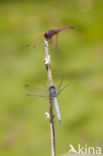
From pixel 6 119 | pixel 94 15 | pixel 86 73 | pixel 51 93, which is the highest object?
pixel 94 15

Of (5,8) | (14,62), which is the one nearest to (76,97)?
(14,62)

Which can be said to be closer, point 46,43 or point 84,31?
point 46,43

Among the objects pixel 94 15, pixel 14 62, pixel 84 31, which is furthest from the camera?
pixel 94 15

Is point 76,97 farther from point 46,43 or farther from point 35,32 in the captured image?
point 46,43

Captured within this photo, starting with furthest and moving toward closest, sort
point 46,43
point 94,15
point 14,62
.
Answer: point 94,15, point 14,62, point 46,43

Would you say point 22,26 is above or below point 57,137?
above

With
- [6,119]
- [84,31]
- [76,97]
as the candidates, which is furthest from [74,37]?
[6,119]
